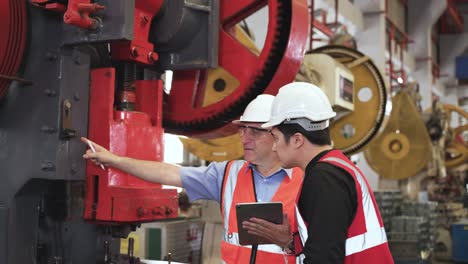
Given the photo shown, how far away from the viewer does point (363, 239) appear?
1.43 meters

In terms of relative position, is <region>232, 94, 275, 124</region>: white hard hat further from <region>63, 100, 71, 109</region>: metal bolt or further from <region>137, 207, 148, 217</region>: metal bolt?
<region>63, 100, 71, 109</region>: metal bolt

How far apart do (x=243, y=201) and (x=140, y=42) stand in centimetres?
72

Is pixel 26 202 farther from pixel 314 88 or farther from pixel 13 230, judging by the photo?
pixel 314 88

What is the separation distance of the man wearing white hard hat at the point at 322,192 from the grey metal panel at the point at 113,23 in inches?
21.4

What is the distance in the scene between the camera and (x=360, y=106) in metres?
4.83

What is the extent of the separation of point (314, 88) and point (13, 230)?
1.12 m

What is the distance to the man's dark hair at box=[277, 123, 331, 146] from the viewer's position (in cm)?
157

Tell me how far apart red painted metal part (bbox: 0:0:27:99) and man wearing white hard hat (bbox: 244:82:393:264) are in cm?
91

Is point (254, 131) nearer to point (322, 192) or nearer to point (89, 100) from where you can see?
point (89, 100)

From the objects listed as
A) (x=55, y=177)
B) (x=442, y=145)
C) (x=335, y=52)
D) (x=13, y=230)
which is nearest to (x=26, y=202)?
(x=13, y=230)

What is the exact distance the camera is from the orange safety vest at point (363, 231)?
1.42 meters

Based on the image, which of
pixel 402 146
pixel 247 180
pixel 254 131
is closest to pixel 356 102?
pixel 254 131

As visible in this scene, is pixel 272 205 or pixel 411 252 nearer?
pixel 272 205

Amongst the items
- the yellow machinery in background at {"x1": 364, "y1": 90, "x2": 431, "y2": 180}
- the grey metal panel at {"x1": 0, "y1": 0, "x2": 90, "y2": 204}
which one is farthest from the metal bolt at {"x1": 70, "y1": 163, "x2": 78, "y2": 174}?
the yellow machinery in background at {"x1": 364, "y1": 90, "x2": 431, "y2": 180}
